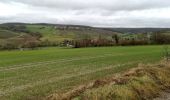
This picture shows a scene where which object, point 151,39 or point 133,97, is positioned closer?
point 133,97

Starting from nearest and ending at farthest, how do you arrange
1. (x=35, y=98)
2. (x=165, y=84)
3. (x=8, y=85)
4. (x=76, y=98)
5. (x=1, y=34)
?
(x=76, y=98)
(x=35, y=98)
(x=165, y=84)
(x=8, y=85)
(x=1, y=34)

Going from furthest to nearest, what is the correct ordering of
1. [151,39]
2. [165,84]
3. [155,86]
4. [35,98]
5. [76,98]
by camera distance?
[151,39]
[165,84]
[155,86]
[35,98]
[76,98]

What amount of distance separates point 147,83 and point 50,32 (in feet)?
551

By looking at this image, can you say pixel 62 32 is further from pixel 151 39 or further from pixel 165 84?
pixel 165 84

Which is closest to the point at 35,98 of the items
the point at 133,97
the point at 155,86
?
the point at 133,97

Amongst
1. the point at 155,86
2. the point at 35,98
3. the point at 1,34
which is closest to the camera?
the point at 35,98

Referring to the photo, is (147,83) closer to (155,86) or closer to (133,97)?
(155,86)

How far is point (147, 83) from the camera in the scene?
16906mm

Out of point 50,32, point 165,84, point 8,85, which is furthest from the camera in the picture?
point 50,32

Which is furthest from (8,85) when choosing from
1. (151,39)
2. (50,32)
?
(50,32)

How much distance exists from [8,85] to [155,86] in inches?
356

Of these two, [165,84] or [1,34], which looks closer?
[165,84]

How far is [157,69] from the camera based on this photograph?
68.8ft

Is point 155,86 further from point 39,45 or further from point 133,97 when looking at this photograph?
point 39,45
